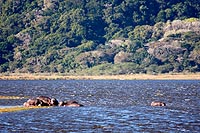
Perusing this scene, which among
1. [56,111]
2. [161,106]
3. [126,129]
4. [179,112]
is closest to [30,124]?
[126,129]

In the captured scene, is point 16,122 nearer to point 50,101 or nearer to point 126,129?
point 126,129

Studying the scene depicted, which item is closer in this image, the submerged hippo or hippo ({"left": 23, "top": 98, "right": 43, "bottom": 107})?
hippo ({"left": 23, "top": 98, "right": 43, "bottom": 107})

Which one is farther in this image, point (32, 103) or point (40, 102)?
point (40, 102)

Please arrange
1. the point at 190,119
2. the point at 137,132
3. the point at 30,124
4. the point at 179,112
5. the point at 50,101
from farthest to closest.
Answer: the point at 50,101, the point at 179,112, the point at 190,119, the point at 30,124, the point at 137,132

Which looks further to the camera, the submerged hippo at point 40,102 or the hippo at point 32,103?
the submerged hippo at point 40,102

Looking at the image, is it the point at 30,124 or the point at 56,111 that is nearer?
the point at 30,124

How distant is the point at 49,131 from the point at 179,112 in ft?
90.1

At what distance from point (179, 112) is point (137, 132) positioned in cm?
2332

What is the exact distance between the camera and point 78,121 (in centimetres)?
7056

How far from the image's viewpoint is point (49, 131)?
202 feet

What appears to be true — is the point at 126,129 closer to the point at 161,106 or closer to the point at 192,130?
the point at 192,130

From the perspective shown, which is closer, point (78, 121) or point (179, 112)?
point (78, 121)

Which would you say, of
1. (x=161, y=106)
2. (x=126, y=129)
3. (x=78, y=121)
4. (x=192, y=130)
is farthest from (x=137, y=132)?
(x=161, y=106)

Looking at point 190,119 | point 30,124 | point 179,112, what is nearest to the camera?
point 30,124
